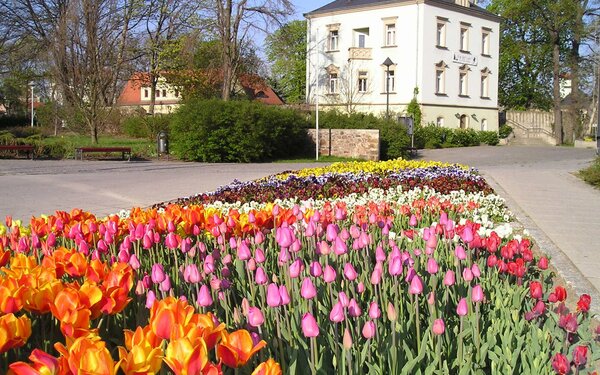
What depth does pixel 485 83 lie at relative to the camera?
5569cm

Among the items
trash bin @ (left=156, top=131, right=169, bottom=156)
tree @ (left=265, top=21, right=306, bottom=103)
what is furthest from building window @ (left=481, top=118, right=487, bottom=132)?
trash bin @ (left=156, top=131, right=169, bottom=156)

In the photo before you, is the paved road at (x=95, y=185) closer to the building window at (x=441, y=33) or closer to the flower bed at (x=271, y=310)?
the flower bed at (x=271, y=310)

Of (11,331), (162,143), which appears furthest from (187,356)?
(162,143)

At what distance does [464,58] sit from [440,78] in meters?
3.86

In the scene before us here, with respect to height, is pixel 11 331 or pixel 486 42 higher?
pixel 486 42

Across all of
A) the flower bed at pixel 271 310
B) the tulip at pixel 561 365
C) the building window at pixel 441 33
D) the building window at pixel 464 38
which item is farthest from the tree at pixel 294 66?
the tulip at pixel 561 365

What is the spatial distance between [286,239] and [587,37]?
200 feet

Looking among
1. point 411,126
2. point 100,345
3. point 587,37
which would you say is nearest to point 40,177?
point 100,345

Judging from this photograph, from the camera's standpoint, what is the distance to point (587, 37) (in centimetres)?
5731

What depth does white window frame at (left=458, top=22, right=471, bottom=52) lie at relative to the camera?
173ft

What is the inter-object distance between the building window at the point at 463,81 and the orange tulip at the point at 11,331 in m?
53.4

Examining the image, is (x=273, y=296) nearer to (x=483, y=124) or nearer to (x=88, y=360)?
(x=88, y=360)

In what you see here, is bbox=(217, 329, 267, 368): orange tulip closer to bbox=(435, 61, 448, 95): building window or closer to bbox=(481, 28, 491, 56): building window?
bbox=(435, 61, 448, 95): building window

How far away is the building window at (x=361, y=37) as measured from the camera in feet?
171
